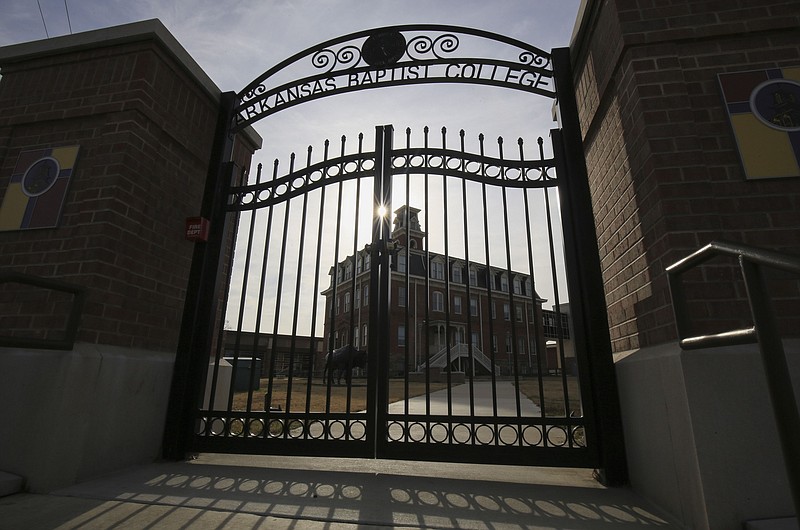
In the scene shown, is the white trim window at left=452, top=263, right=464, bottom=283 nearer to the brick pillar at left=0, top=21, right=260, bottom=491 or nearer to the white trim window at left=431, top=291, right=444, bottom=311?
the white trim window at left=431, top=291, right=444, bottom=311

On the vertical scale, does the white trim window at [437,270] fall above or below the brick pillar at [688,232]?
above

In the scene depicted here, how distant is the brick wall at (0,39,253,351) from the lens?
114 inches

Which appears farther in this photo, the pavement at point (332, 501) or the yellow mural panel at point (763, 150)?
the yellow mural panel at point (763, 150)

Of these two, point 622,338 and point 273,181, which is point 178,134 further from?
point 622,338

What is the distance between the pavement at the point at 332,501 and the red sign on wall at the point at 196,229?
1.87m

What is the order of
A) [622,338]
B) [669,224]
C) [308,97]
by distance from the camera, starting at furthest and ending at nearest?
[308,97] → [622,338] → [669,224]

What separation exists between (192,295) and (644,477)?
3.62m

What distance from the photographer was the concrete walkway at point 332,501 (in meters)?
1.93

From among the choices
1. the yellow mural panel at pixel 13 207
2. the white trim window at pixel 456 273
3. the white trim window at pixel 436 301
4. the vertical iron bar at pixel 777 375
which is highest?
the white trim window at pixel 456 273

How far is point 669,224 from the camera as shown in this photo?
2.14 meters

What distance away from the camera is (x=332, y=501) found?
7.29ft

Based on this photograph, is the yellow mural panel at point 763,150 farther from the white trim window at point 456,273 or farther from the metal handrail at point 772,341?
the white trim window at point 456,273

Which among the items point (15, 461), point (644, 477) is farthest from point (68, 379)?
point (644, 477)

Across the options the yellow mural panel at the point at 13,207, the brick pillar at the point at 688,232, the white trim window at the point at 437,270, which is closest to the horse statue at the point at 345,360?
the brick pillar at the point at 688,232
